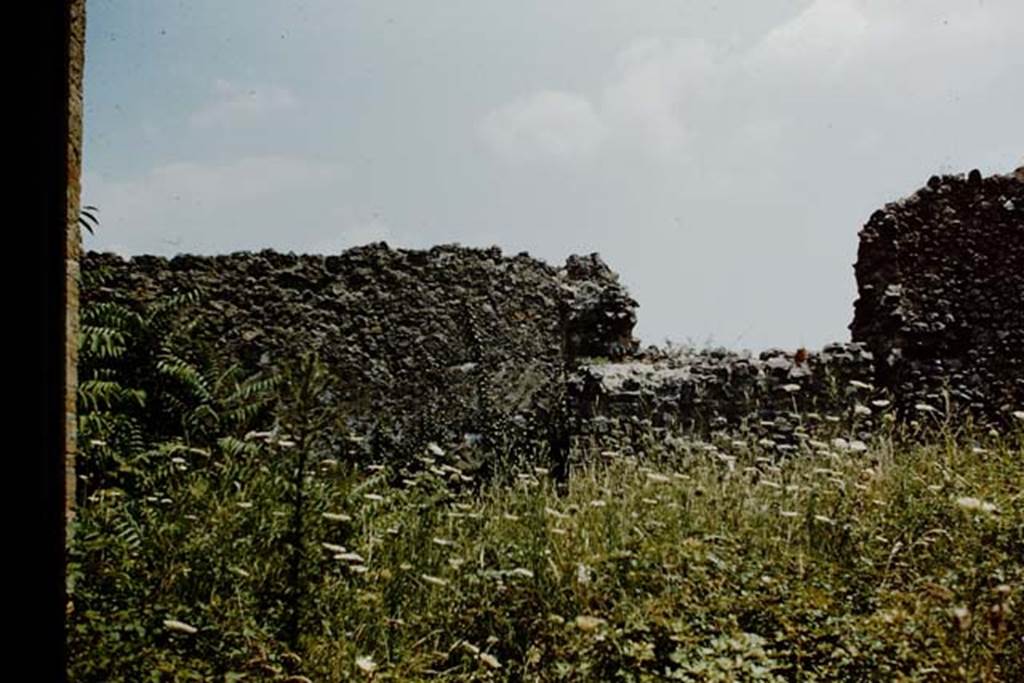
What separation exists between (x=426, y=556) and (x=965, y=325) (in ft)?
31.8

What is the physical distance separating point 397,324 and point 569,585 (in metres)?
6.90

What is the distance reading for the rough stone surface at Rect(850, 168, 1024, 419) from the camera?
11.8m

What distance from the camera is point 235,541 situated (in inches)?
181

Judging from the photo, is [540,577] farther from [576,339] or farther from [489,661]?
[576,339]

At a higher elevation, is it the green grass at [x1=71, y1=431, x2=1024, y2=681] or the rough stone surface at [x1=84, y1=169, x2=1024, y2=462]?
the rough stone surface at [x1=84, y1=169, x2=1024, y2=462]

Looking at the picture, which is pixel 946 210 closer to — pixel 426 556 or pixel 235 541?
pixel 426 556

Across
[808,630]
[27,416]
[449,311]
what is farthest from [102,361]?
[27,416]

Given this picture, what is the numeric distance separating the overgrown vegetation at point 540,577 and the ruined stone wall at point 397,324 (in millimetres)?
3771

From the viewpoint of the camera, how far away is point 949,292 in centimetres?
1224

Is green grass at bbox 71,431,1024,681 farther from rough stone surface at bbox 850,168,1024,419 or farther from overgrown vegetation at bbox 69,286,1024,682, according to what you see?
rough stone surface at bbox 850,168,1024,419

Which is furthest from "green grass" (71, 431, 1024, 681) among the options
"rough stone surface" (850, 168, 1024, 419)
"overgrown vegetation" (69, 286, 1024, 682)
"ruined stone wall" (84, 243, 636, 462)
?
"rough stone surface" (850, 168, 1024, 419)

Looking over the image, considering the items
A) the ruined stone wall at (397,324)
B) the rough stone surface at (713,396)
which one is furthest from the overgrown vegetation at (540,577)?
the rough stone surface at (713,396)

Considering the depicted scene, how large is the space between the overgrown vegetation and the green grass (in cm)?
2

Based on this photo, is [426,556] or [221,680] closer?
[221,680]
